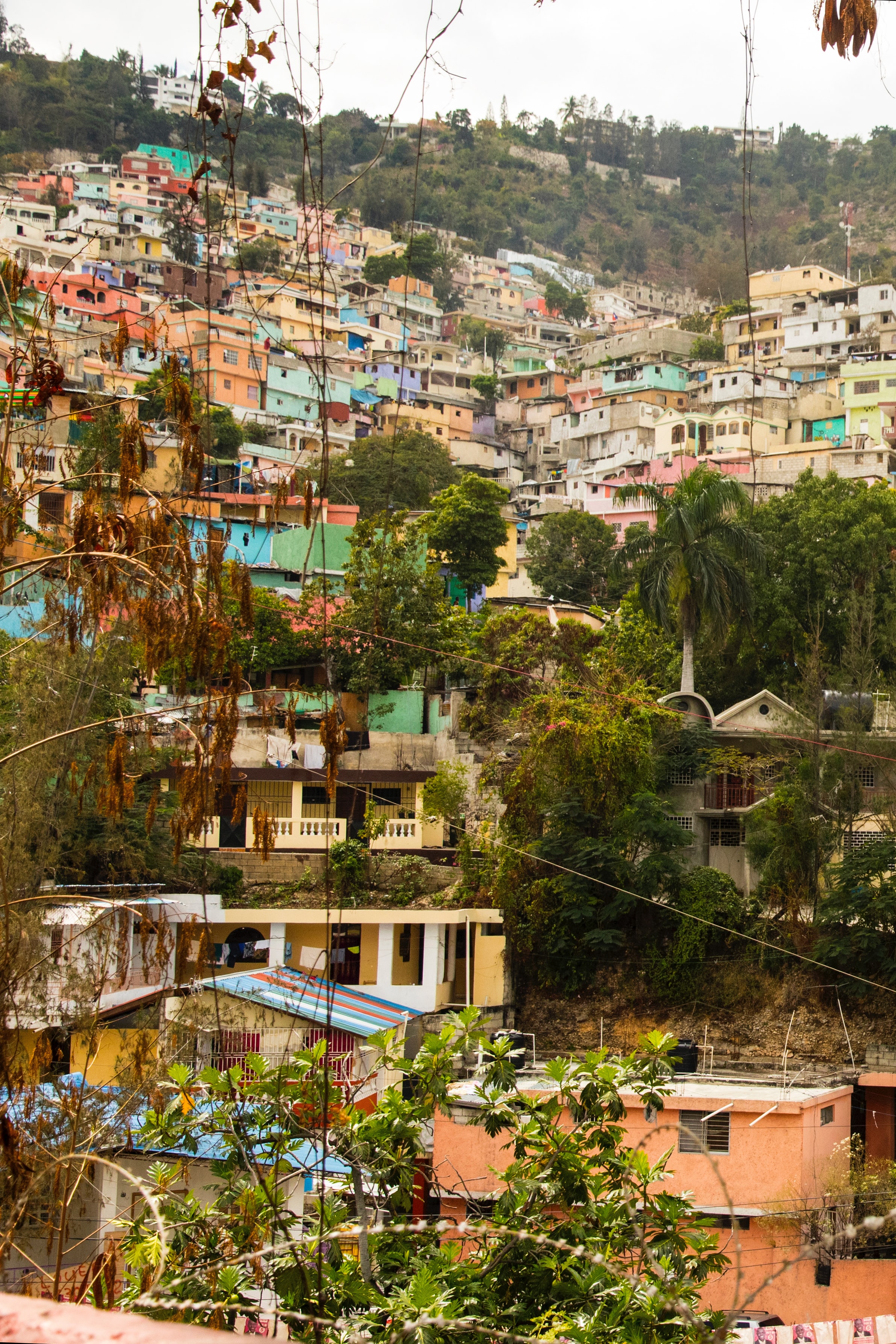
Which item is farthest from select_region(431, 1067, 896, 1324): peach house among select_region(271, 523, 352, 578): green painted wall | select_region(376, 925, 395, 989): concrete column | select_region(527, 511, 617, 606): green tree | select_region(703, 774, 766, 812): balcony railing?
select_region(527, 511, 617, 606): green tree

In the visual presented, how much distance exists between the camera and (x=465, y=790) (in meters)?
20.3

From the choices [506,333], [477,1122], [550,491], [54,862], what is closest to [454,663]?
[54,862]

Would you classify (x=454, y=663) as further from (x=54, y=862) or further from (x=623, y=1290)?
(x=623, y=1290)

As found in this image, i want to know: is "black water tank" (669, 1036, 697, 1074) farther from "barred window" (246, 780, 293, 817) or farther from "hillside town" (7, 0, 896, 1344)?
"barred window" (246, 780, 293, 817)

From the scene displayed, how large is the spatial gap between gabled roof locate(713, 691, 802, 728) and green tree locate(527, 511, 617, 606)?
14.1m

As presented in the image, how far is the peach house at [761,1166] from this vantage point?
1197 centimetres

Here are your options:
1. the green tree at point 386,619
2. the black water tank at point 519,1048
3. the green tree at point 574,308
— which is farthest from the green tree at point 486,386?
the black water tank at point 519,1048

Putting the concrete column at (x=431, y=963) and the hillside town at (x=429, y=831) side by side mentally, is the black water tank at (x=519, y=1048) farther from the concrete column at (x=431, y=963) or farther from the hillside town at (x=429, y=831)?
the concrete column at (x=431, y=963)

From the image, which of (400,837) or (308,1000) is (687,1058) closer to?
(308,1000)

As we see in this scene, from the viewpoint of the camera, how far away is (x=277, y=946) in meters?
17.2

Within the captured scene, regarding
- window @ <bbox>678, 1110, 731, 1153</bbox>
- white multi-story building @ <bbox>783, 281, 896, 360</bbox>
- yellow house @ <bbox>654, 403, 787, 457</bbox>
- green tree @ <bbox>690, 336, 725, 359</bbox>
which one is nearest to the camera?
window @ <bbox>678, 1110, 731, 1153</bbox>

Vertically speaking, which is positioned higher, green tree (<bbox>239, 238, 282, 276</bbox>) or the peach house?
green tree (<bbox>239, 238, 282, 276</bbox>)

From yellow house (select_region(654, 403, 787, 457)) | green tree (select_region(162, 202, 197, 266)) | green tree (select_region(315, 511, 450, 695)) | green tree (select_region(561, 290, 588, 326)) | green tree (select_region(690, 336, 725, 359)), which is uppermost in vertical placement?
green tree (select_region(561, 290, 588, 326))

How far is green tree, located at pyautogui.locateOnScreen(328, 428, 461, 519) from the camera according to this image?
3462cm
